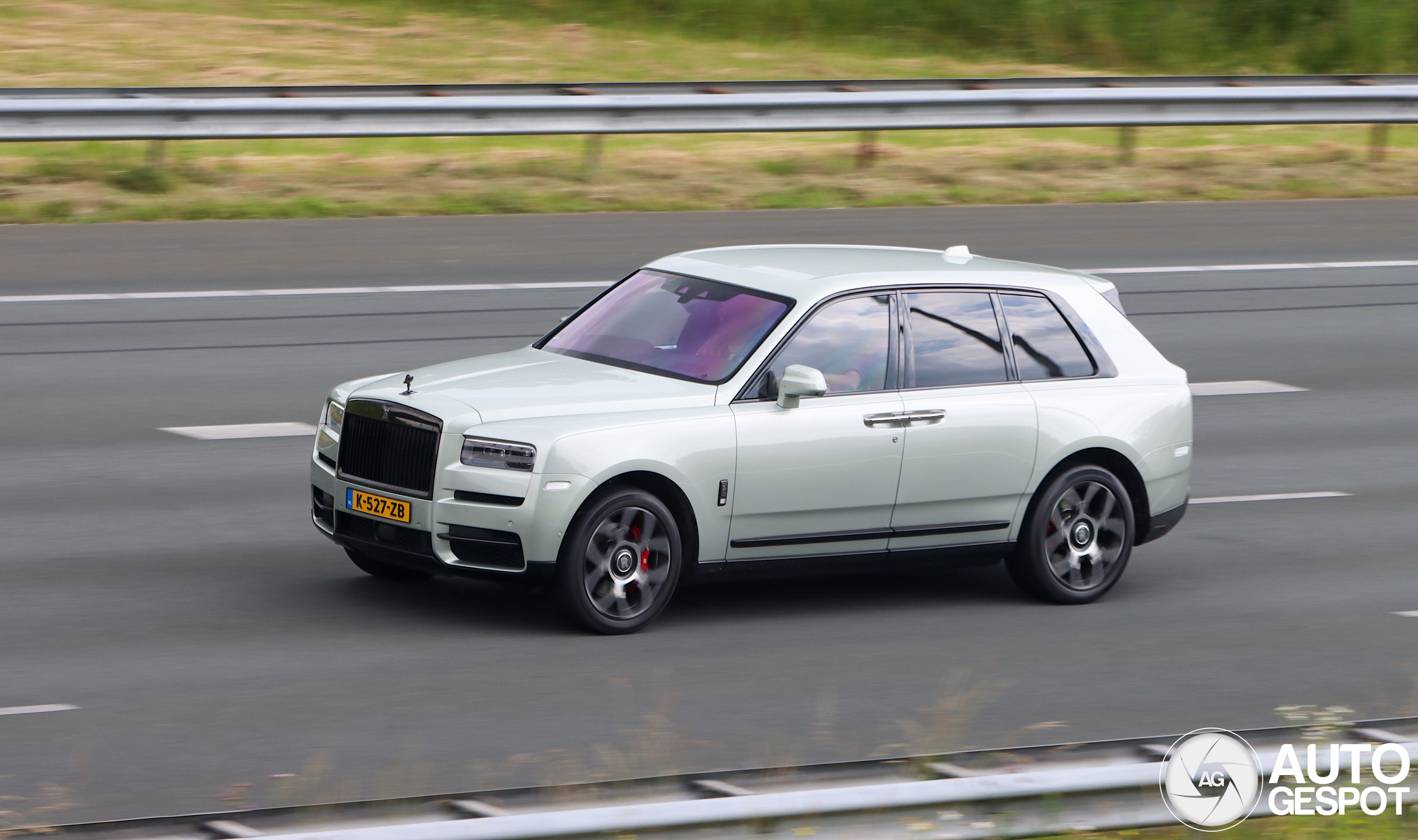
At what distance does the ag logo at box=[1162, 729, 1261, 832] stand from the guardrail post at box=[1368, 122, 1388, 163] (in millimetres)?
19958

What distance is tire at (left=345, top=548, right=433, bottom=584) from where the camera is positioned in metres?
8.96

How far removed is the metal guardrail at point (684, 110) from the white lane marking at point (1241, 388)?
7.06 metres

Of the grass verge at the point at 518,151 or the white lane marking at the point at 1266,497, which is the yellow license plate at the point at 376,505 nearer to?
the white lane marking at the point at 1266,497

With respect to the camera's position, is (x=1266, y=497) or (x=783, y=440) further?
(x=1266, y=497)

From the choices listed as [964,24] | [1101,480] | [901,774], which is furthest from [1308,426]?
[964,24]

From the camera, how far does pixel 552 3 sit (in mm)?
29250

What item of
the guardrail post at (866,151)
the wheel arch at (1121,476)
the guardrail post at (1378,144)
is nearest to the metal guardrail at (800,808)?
the wheel arch at (1121,476)

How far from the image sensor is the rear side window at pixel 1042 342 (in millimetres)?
9234

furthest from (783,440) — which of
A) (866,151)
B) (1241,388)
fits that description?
(866,151)

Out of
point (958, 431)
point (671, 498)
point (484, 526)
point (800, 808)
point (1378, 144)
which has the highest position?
point (1378, 144)

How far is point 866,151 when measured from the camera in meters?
21.9

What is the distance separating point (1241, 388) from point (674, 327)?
6713 mm

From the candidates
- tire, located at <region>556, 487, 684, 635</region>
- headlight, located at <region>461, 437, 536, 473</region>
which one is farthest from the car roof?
headlight, located at <region>461, 437, 536, 473</region>

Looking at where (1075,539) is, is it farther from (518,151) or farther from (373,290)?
(518,151)
